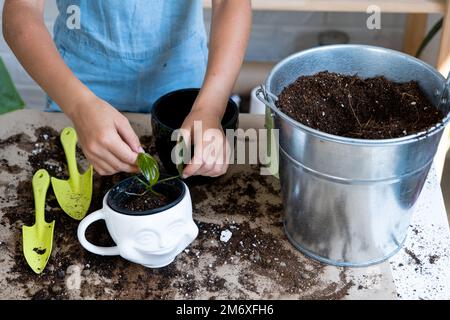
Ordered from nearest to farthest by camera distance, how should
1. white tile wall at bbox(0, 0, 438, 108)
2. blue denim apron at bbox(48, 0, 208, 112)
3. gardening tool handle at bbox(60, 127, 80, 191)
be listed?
gardening tool handle at bbox(60, 127, 80, 191) → blue denim apron at bbox(48, 0, 208, 112) → white tile wall at bbox(0, 0, 438, 108)

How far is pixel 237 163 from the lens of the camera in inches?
33.7

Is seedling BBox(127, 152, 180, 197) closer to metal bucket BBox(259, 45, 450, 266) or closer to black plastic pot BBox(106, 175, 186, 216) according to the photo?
black plastic pot BBox(106, 175, 186, 216)

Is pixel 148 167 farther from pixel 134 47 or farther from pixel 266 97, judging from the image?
pixel 134 47

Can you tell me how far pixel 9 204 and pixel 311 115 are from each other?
0.41 meters

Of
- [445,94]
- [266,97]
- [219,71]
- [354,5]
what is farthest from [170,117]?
[354,5]

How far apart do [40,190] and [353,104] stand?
1.36 feet

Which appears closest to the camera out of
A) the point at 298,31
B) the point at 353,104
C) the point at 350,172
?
the point at 350,172

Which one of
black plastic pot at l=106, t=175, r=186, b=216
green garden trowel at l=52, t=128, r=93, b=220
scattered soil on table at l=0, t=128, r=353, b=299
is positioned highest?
black plastic pot at l=106, t=175, r=186, b=216

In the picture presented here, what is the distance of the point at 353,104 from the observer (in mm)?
705

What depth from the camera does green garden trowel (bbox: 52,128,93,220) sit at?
30.1 inches

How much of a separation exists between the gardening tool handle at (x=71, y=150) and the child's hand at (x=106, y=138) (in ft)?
0.35

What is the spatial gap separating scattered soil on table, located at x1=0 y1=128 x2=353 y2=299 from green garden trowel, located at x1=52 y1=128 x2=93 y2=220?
0.01 m

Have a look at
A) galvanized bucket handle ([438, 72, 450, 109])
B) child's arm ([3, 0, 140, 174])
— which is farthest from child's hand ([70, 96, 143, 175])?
galvanized bucket handle ([438, 72, 450, 109])

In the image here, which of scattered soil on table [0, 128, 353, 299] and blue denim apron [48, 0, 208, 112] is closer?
scattered soil on table [0, 128, 353, 299]
